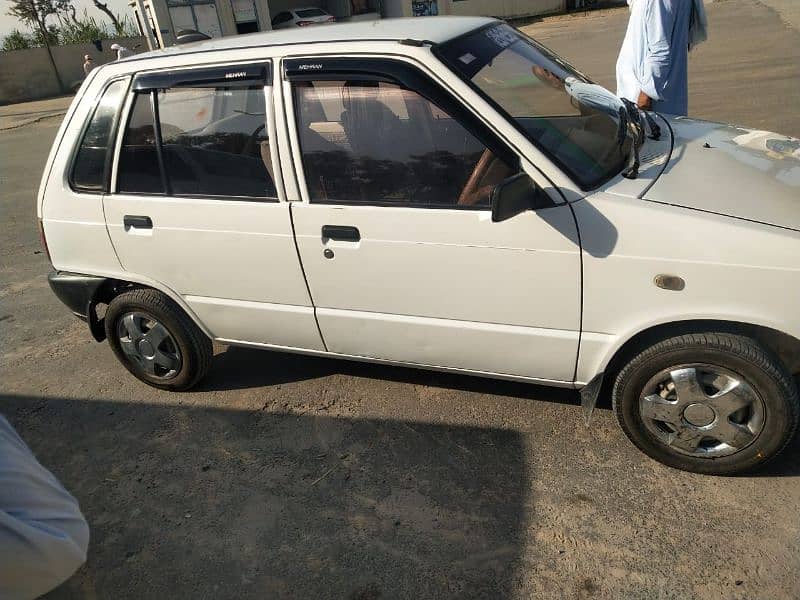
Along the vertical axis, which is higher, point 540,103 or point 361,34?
point 361,34

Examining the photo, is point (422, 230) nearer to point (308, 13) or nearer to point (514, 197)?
point (514, 197)

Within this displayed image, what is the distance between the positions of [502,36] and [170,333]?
8.13ft

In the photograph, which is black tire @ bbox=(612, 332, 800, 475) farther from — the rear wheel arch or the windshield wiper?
the rear wheel arch

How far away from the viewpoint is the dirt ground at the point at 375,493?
91.7 inches

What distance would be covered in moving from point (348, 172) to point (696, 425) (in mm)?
1879

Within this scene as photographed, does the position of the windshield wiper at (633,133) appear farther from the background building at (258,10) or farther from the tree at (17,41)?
the tree at (17,41)

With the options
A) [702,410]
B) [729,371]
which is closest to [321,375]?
[702,410]

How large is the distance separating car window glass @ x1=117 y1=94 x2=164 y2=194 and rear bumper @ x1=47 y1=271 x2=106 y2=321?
0.67 meters

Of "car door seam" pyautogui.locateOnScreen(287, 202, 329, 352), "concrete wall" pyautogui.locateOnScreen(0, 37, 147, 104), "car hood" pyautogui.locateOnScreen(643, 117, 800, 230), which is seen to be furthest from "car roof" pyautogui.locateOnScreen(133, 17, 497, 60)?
"concrete wall" pyautogui.locateOnScreen(0, 37, 147, 104)

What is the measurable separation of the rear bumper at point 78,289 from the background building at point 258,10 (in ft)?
92.0

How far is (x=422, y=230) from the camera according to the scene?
8.62ft

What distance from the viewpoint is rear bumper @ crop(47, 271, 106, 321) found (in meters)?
3.56

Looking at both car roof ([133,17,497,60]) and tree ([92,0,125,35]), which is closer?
car roof ([133,17,497,60])

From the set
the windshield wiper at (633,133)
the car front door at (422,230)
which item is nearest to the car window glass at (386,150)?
the car front door at (422,230)
